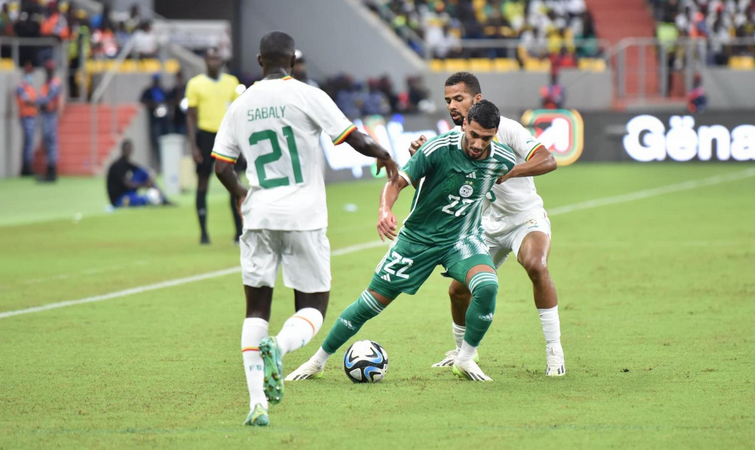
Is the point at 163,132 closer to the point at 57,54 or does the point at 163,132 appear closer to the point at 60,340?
the point at 57,54

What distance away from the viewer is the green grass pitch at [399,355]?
5.62 meters

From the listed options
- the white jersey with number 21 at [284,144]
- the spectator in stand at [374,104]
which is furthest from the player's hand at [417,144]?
the spectator in stand at [374,104]

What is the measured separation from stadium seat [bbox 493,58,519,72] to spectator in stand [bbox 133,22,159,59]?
10.2m

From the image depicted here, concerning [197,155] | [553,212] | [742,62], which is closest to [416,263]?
[197,155]

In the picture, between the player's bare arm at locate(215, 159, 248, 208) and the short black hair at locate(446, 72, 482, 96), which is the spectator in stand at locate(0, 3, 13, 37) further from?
the player's bare arm at locate(215, 159, 248, 208)

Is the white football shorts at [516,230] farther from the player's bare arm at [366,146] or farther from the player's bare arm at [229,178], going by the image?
the player's bare arm at [229,178]

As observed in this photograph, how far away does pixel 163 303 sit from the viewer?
10.1 m

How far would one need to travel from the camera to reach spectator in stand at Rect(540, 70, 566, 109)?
3148 centimetres

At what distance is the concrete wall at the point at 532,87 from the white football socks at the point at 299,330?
2833 cm

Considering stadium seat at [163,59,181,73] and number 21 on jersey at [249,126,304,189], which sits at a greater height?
number 21 on jersey at [249,126,304,189]

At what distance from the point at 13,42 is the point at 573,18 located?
1798 cm

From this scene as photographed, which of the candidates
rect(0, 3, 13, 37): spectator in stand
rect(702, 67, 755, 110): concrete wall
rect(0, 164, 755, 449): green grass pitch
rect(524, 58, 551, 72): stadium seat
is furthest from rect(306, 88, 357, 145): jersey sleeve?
rect(702, 67, 755, 110): concrete wall

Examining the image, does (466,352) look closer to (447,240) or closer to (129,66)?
(447,240)

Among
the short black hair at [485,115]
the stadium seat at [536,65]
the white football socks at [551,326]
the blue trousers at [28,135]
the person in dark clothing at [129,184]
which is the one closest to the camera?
the short black hair at [485,115]
